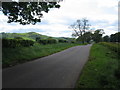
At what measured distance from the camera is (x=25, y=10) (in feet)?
29.5

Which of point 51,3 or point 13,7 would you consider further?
point 51,3

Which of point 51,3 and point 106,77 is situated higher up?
point 51,3

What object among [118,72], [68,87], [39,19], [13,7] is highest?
[13,7]

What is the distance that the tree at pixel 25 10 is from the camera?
327 inches

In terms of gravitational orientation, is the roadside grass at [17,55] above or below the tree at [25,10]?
below

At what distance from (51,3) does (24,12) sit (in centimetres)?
250

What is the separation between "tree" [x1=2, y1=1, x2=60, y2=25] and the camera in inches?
327

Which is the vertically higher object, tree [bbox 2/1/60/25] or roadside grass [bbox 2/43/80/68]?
tree [bbox 2/1/60/25]

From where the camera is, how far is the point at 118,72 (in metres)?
4.67

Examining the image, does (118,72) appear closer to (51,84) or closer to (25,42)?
(51,84)

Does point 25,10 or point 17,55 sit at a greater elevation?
point 25,10

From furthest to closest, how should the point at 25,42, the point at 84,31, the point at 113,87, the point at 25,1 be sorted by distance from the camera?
the point at 84,31 < the point at 25,42 < the point at 25,1 < the point at 113,87

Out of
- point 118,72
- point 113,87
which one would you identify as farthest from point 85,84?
point 118,72

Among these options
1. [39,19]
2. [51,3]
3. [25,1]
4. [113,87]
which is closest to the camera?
[113,87]
